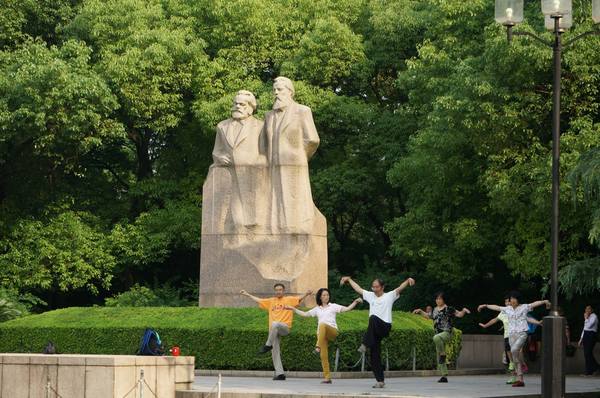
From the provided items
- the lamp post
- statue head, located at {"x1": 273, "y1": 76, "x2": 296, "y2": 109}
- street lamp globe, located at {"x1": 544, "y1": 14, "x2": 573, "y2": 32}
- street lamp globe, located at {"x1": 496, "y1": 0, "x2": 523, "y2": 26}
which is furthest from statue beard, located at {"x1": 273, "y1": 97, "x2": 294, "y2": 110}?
street lamp globe, located at {"x1": 544, "y1": 14, "x2": 573, "y2": 32}

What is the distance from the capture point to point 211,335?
25.2 meters

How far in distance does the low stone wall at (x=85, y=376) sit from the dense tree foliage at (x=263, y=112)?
1529cm

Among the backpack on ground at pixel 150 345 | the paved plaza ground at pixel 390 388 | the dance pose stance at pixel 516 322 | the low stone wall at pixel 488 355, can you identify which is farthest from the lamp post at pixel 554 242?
the low stone wall at pixel 488 355

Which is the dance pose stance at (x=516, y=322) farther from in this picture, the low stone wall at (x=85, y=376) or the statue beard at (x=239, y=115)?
the statue beard at (x=239, y=115)

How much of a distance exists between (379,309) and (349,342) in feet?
12.6

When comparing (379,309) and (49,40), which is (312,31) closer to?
(49,40)

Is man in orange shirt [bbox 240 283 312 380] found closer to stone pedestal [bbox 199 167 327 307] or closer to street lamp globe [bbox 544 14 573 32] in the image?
stone pedestal [bbox 199 167 327 307]

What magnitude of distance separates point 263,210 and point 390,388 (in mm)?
7679

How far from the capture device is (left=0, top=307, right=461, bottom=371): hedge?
80.3 ft

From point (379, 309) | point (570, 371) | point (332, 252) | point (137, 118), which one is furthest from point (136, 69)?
point (379, 309)

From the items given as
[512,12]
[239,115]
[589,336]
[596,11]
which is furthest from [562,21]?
[589,336]

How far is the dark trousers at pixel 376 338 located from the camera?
20484mm

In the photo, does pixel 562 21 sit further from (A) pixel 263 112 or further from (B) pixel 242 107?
(A) pixel 263 112

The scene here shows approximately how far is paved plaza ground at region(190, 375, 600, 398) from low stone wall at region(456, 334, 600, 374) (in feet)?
24.6
